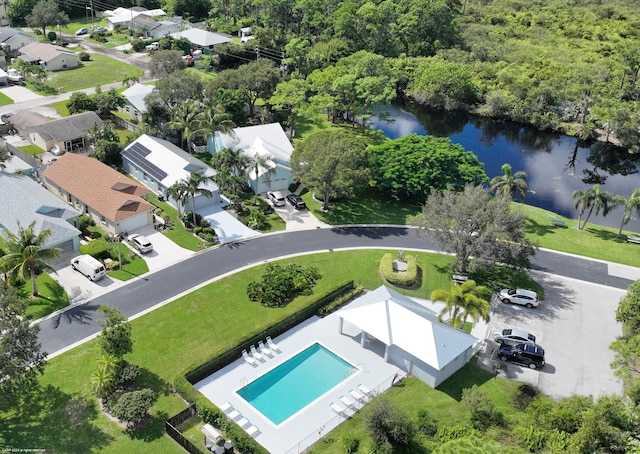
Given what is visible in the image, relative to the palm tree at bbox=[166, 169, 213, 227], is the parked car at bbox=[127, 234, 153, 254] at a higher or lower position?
lower

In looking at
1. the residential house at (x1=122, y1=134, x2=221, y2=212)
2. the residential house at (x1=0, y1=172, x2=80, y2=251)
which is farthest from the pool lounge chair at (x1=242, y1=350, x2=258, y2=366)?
the residential house at (x1=122, y1=134, x2=221, y2=212)

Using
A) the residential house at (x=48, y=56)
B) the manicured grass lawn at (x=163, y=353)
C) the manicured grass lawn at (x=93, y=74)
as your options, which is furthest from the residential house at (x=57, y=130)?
the manicured grass lawn at (x=163, y=353)

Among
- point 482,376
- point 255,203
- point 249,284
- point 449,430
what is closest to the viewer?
point 449,430

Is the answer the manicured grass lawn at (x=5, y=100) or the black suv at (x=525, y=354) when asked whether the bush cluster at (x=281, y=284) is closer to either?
the black suv at (x=525, y=354)

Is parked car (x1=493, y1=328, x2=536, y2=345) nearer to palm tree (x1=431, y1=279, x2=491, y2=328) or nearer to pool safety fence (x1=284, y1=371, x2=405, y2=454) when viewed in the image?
palm tree (x1=431, y1=279, x2=491, y2=328)

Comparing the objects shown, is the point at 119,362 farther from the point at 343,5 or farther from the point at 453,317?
the point at 343,5

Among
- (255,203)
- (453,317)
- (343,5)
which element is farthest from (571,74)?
(453,317)

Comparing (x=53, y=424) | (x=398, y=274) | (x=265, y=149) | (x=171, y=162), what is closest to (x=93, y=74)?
(x=171, y=162)
